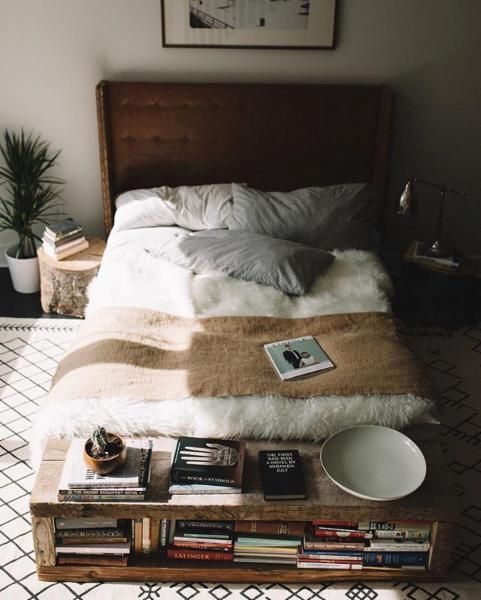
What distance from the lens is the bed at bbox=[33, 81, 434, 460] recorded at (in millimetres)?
2439

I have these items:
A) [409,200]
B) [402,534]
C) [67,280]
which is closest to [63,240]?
[67,280]

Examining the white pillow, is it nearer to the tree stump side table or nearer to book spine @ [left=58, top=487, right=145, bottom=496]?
the tree stump side table

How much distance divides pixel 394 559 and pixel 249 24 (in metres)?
Answer: 2.63

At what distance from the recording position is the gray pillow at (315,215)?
3.56 meters

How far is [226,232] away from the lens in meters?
3.55

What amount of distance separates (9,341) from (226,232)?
1.16 m

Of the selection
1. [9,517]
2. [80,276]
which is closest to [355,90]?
[80,276]

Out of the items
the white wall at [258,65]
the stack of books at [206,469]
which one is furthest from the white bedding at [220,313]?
the white wall at [258,65]

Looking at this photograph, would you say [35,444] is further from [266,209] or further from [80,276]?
[266,209]

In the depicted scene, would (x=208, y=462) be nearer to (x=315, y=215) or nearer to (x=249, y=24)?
(x=315, y=215)

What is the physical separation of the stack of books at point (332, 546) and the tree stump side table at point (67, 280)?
1846mm

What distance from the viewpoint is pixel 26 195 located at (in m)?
3.86

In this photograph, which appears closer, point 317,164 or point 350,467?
point 350,467

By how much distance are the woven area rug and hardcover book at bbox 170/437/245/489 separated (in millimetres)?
370
